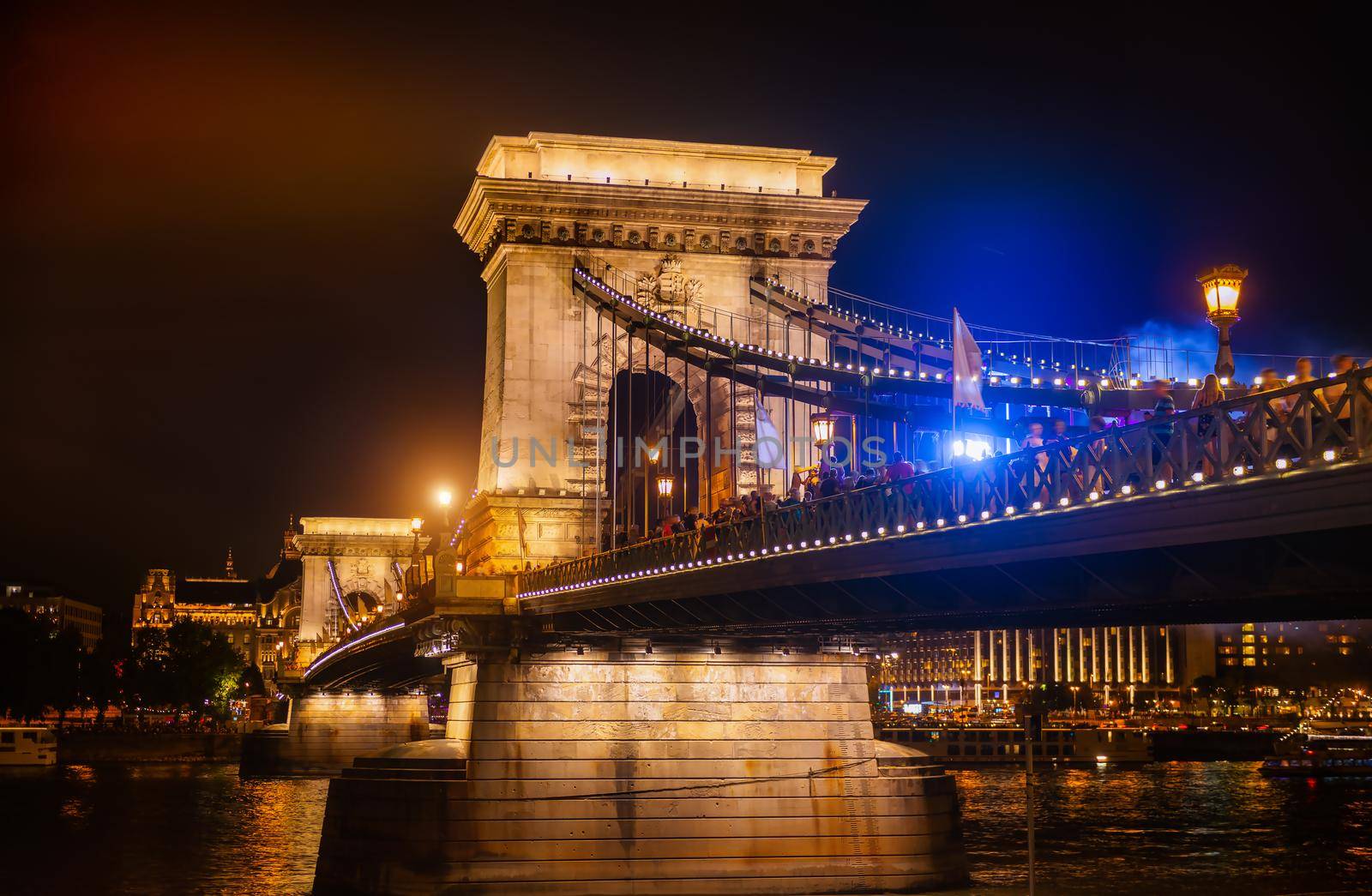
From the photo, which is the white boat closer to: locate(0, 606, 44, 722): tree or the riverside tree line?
locate(0, 606, 44, 722): tree

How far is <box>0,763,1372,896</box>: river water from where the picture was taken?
146ft

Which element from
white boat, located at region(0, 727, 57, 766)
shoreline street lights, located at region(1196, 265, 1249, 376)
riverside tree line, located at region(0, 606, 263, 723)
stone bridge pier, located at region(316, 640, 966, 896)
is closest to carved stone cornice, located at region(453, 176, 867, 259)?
stone bridge pier, located at region(316, 640, 966, 896)

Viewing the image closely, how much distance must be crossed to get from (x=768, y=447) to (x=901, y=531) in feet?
111

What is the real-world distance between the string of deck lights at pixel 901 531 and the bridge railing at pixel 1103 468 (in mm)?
20

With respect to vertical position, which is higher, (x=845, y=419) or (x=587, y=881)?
(x=845, y=419)

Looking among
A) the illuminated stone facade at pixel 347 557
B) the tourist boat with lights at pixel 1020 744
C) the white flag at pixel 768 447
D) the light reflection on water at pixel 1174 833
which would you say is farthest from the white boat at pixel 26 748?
the white flag at pixel 768 447

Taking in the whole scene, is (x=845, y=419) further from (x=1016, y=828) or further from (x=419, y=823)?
(x=419, y=823)

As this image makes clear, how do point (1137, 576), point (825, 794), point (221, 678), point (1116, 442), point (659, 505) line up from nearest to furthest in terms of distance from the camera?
point (1116, 442), point (1137, 576), point (825, 794), point (659, 505), point (221, 678)

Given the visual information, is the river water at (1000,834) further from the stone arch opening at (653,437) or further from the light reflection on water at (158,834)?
the stone arch opening at (653,437)

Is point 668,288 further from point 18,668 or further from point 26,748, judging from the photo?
point 18,668

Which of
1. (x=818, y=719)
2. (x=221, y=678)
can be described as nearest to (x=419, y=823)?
(x=818, y=719)

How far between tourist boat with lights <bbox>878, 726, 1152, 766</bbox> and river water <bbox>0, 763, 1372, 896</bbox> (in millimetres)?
17639

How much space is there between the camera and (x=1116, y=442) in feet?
59.2

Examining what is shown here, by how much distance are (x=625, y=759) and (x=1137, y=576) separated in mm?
19840
